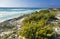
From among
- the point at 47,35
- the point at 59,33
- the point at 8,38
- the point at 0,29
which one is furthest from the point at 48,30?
the point at 0,29

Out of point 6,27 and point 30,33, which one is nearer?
point 30,33

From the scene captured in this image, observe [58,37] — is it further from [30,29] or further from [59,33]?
[30,29]

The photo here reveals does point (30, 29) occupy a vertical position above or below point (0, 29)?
above

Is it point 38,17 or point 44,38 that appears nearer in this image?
point 44,38

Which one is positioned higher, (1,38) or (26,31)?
(26,31)

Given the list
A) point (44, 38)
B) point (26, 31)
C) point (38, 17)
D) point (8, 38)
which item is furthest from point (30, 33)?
point (38, 17)

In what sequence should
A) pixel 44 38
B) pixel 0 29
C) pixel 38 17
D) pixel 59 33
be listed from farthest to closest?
pixel 38 17, pixel 0 29, pixel 59 33, pixel 44 38

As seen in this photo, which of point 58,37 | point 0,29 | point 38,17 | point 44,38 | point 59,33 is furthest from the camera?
point 38,17

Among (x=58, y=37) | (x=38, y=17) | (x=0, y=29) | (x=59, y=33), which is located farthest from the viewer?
(x=38, y=17)

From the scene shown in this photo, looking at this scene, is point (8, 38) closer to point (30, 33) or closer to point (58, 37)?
point (30, 33)
